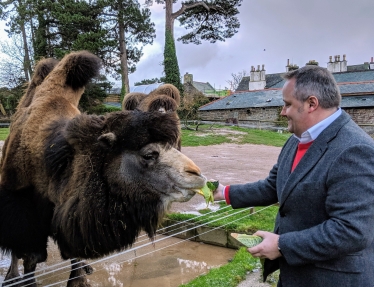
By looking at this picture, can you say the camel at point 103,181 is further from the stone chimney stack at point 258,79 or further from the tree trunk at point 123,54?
the stone chimney stack at point 258,79

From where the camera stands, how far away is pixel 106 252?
9.33ft

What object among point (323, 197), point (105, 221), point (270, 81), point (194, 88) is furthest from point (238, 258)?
point (270, 81)

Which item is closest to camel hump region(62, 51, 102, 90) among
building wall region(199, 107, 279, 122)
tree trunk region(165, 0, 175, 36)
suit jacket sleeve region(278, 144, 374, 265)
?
suit jacket sleeve region(278, 144, 374, 265)

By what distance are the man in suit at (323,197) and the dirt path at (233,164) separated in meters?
2.08

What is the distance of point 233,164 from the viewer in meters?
12.7

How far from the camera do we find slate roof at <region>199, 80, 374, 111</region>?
87.3 feet

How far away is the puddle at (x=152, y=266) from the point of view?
14.1 feet

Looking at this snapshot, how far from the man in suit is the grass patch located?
1.78 metres

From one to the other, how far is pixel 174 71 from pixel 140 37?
3.52 meters

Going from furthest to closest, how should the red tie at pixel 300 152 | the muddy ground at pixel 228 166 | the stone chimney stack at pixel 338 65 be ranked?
the stone chimney stack at pixel 338 65 < the muddy ground at pixel 228 166 < the red tie at pixel 300 152

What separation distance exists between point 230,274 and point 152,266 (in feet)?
3.86

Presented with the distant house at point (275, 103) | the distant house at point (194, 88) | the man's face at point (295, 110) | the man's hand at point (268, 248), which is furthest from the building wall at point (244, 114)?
the man's hand at point (268, 248)

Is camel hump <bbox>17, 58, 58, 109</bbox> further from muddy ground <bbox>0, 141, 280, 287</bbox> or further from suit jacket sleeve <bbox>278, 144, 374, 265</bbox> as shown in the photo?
suit jacket sleeve <bbox>278, 144, 374, 265</bbox>

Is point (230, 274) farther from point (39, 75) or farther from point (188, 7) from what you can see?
point (188, 7)
